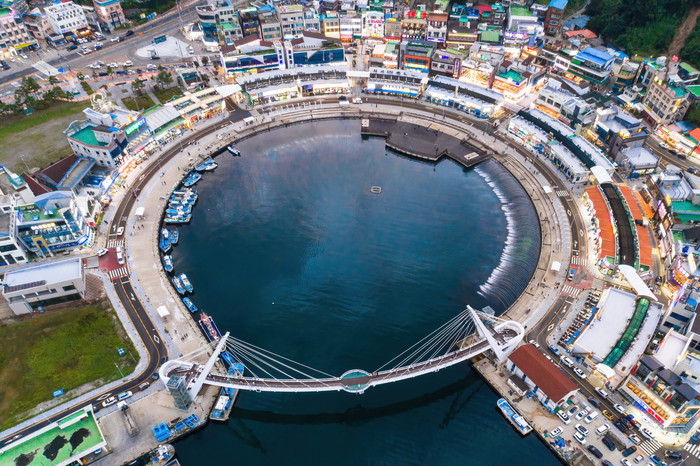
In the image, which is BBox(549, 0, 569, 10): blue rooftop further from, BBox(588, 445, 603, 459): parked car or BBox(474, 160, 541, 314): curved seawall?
BBox(588, 445, 603, 459): parked car

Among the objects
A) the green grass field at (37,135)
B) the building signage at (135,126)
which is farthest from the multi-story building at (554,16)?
the green grass field at (37,135)

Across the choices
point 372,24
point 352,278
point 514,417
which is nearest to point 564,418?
point 514,417

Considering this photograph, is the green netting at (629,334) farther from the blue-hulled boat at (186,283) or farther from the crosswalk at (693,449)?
the blue-hulled boat at (186,283)

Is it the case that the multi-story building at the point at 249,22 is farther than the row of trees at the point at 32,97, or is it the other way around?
the multi-story building at the point at 249,22

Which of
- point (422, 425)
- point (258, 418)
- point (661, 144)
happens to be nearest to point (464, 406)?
point (422, 425)

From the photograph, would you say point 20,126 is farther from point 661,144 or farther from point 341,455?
point 661,144

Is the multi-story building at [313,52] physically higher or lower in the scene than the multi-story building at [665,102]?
higher

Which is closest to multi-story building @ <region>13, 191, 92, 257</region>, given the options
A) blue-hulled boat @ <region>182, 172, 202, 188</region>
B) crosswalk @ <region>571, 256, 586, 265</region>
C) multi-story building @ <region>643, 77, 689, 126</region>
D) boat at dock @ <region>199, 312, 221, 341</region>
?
blue-hulled boat @ <region>182, 172, 202, 188</region>

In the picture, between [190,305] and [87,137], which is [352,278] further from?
[87,137]
